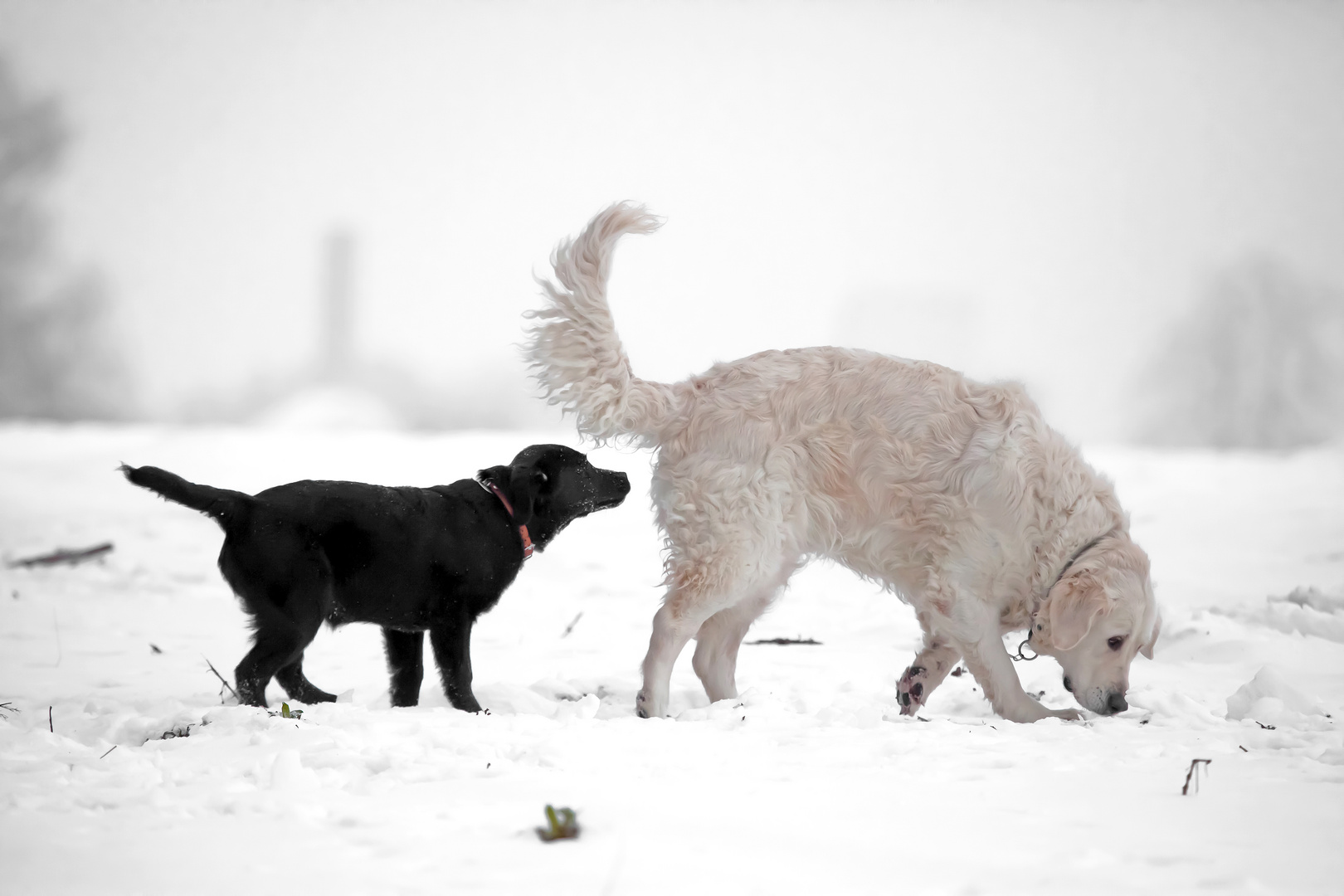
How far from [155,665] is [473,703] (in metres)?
2.05

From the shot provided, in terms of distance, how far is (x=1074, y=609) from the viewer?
173 inches

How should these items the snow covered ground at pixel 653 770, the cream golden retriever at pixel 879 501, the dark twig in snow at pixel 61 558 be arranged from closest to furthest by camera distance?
the snow covered ground at pixel 653 770 < the cream golden retriever at pixel 879 501 < the dark twig in snow at pixel 61 558

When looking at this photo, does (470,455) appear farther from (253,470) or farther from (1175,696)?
(1175,696)

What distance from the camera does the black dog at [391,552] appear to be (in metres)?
4.08

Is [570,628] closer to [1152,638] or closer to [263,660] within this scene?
[263,660]

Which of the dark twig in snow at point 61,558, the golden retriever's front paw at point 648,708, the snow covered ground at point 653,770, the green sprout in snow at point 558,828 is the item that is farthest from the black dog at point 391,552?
the dark twig in snow at point 61,558

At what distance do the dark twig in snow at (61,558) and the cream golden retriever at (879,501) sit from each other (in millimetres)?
5409

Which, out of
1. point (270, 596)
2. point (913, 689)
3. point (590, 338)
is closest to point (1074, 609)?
point (913, 689)

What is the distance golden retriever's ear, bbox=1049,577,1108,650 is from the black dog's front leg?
2.59 meters

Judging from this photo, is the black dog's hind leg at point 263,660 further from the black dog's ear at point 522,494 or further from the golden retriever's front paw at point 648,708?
the golden retriever's front paw at point 648,708

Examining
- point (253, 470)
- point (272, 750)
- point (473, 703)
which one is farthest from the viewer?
point (253, 470)

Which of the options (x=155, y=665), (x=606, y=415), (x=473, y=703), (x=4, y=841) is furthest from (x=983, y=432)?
(x=155, y=665)

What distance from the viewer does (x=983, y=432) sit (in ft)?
15.2

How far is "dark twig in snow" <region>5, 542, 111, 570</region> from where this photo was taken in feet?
25.9
